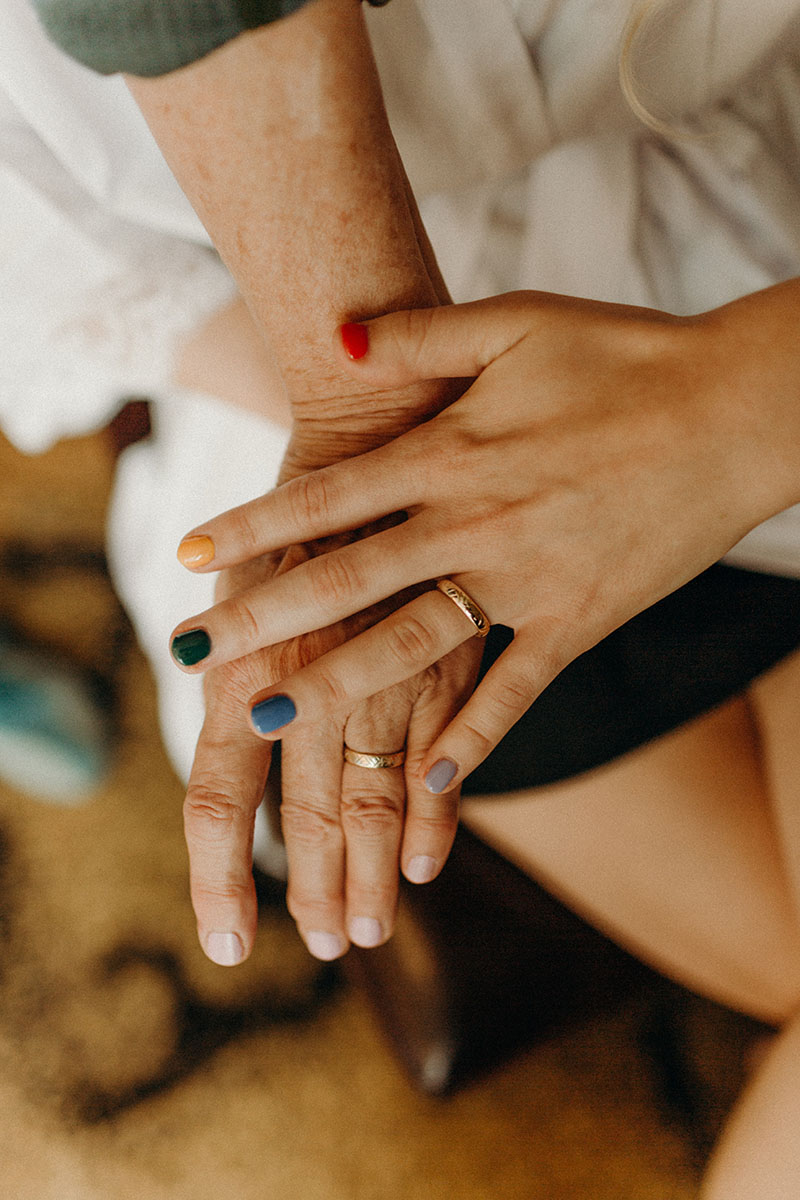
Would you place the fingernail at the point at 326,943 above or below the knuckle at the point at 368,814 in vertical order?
below

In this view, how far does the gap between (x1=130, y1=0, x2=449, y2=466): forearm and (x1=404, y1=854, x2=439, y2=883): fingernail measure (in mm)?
315

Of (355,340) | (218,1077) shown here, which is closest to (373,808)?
(355,340)

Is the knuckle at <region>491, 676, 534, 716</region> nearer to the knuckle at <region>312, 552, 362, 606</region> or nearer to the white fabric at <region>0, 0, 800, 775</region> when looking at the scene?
the knuckle at <region>312, 552, 362, 606</region>

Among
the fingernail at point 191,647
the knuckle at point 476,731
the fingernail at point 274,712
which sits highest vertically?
the fingernail at point 191,647

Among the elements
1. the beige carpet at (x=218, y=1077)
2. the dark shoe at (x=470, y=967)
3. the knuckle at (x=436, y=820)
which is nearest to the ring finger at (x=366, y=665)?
the knuckle at (x=436, y=820)

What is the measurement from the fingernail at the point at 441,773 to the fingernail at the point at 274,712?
11 centimetres

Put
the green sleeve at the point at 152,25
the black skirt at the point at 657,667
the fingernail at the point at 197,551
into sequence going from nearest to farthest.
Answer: the green sleeve at the point at 152,25
the fingernail at the point at 197,551
the black skirt at the point at 657,667

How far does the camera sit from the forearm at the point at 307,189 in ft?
1.51

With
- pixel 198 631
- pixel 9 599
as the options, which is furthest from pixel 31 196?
pixel 9 599

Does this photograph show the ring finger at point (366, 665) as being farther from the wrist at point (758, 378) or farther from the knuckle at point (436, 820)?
the wrist at point (758, 378)

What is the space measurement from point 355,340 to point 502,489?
0.46ft

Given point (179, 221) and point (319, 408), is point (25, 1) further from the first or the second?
point (319, 408)

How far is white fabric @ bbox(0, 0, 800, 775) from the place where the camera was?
601 millimetres

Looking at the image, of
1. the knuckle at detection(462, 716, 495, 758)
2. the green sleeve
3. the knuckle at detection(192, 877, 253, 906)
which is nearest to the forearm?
the green sleeve
